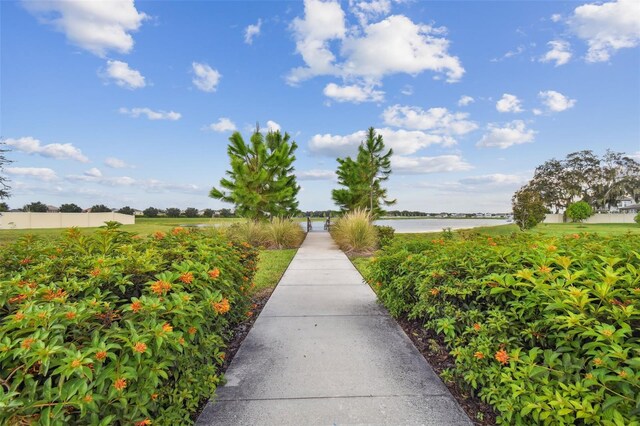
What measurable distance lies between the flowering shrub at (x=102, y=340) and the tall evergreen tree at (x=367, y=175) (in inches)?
692

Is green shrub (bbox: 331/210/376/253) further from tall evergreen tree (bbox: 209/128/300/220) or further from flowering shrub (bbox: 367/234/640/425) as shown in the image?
flowering shrub (bbox: 367/234/640/425)

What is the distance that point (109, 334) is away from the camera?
5.10 feet

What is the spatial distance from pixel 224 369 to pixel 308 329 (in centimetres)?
116

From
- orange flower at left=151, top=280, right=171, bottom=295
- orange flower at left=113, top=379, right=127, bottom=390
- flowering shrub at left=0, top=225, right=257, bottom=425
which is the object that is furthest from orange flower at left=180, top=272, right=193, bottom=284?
orange flower at left=113, top=379, right=127, bottom=390

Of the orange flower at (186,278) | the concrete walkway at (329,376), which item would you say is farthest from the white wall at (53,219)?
the orange flower at (186,278)

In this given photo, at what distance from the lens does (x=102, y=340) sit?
1.48 metres

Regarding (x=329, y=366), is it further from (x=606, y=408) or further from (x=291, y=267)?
(x=291, y=267)

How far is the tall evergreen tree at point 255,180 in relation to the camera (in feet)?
44.9

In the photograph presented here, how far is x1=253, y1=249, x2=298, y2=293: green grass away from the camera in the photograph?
20.8 feet

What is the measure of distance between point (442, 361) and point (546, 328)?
1.35m

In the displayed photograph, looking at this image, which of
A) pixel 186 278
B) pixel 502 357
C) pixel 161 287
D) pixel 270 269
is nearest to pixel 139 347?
pixel 161 287

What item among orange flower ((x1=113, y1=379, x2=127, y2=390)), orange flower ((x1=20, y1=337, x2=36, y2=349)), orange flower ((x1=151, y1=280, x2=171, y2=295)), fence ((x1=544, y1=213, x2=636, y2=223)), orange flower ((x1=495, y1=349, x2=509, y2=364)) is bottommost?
orange flower ((x1=495, y1=349, x2=509, y2=364))

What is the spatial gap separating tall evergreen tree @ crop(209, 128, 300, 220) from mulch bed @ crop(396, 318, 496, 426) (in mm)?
10564

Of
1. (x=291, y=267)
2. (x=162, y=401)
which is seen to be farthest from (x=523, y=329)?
(x=291, y=267)
